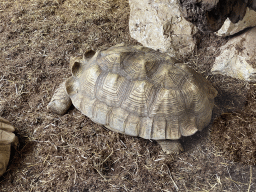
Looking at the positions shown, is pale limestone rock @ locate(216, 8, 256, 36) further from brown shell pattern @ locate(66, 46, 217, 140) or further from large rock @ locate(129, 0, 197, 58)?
brown shell pattern @ locate(66, 46, 217, 140)

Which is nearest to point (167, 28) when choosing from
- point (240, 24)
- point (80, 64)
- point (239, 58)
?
point (240, 24)

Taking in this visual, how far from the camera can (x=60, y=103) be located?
343 centimetres

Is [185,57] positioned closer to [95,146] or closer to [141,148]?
[141,148]

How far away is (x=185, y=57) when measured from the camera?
4.18 metres

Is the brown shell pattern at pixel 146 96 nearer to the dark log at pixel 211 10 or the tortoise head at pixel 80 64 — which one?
the tortoise head at pixel 80 64

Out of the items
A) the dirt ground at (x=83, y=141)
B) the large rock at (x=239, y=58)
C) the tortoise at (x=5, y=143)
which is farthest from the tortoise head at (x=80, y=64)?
the large rock at (x=239, y=58)

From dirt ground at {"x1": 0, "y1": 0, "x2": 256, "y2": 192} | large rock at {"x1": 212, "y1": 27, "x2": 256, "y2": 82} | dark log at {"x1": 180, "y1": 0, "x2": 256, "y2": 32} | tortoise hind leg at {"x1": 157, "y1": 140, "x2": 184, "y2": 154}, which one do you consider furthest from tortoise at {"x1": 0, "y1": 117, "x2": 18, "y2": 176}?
large rock at {"x1": 212, "y1": 27, "x2": 256, "y2": 82}

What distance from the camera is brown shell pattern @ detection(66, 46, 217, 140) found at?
2854 millimetres

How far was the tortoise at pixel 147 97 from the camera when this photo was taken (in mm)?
2854

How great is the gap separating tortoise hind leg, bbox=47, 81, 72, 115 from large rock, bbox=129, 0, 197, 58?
1911 mm

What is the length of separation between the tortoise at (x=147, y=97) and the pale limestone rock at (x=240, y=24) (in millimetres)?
1123

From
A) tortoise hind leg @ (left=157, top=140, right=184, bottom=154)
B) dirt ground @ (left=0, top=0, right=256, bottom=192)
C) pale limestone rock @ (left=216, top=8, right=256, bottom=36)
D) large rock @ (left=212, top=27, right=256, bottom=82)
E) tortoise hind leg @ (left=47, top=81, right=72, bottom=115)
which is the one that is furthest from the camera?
large rock @ (left=212, top=27, right=256, bottom=82)

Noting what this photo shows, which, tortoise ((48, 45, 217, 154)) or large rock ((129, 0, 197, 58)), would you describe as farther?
large rock ((129, 0, 197, 58))

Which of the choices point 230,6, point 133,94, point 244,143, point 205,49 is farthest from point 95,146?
point 205,49
